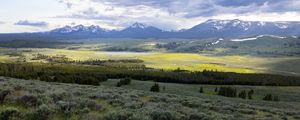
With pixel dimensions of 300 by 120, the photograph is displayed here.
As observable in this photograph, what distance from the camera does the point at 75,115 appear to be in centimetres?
1767

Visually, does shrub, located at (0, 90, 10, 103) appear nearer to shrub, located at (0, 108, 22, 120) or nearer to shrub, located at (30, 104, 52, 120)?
shrub, located at (0, 108, 22, 120)

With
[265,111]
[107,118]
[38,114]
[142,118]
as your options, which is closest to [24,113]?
[38,114]

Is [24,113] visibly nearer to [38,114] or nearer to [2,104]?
[38,114]

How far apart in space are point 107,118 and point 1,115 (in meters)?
4.09

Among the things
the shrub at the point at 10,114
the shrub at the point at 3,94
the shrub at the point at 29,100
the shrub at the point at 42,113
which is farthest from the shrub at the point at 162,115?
the shrub at the point at 3,94

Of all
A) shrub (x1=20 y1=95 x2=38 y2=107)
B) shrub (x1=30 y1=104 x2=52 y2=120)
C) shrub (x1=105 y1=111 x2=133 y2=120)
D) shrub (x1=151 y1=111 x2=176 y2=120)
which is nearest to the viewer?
shrub (x1=30 y1=104 x2=52 y2=120)

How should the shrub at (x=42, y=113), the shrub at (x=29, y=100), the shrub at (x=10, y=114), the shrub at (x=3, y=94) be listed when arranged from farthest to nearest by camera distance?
the shrub at (x=3, y=94) < the shrub at (x=29, y=100) < the shrub at (x=42, y=113) < the shrub at (x=10, y=114)

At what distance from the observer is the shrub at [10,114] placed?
16391 mm

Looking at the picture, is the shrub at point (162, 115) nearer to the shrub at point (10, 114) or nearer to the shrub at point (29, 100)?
the shrub at point (10, 114)

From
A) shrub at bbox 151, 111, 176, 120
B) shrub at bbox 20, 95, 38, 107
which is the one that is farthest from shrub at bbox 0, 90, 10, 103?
shrub at bbox 151, 111, 176, 120

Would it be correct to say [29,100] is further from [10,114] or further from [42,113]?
[10,114]

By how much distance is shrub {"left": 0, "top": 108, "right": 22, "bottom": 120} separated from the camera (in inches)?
645

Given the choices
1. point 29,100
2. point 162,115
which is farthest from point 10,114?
point 162,115

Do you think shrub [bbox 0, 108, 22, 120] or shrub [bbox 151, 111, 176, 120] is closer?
shrub [bbox 0, 108, 22, 120]
